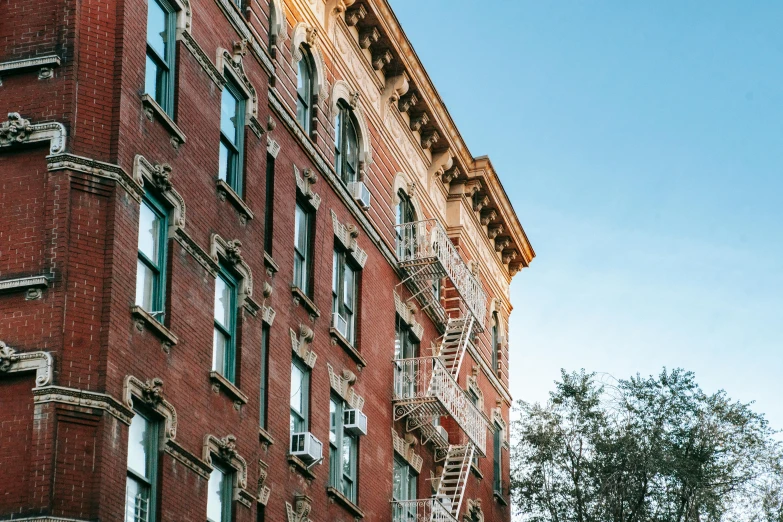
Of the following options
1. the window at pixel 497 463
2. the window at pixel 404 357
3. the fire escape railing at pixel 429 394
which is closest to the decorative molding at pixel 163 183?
the fire escape railing at pixel 429 394

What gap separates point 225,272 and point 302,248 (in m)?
5.81

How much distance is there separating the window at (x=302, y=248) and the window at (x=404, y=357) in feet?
19.2

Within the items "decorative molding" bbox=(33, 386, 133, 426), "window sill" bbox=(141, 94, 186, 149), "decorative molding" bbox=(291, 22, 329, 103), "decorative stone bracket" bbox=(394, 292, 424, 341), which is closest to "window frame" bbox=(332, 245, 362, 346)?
"decorative stone bracket" bbox=(394, 292, 424, 341)

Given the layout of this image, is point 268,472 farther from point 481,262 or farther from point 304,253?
point 481,262

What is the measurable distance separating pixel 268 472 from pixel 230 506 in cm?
236

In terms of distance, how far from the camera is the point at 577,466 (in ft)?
165

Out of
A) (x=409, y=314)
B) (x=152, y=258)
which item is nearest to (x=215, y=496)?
(x=152, y=258)

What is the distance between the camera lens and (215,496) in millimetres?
26297

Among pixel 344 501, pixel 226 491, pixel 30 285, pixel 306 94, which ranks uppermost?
pixel 306 94

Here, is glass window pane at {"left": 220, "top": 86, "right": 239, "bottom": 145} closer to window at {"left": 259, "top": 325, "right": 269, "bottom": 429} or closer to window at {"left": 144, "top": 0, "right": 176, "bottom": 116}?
window at {"left": 144, "top": 0, "right": 176, "bottom": 116}

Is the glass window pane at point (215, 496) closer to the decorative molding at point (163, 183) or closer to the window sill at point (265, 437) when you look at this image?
the window sill at point (265, 437)

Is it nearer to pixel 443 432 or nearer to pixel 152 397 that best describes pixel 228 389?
pixel 152 397

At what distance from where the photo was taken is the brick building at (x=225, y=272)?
22438mm

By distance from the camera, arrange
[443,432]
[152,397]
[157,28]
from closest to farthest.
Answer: [152,397]
[157,28]
[443,432]
